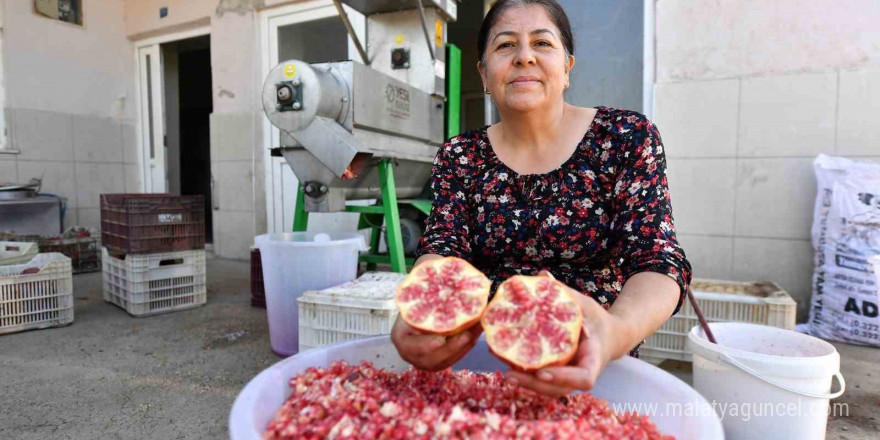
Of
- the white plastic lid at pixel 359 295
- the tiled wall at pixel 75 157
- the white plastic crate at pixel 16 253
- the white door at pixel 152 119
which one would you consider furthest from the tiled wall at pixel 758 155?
the tiled wall at pixel 75 157

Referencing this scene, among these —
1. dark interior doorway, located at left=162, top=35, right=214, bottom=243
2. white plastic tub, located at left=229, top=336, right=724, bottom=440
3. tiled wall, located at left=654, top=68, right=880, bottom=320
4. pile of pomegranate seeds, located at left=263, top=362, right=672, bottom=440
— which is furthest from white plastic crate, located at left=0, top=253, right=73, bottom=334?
dark interior doorway, located at left=162, top=35, right=214, bottom=243

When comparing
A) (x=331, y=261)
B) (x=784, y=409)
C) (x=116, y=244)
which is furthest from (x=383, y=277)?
(x=116, y=244)

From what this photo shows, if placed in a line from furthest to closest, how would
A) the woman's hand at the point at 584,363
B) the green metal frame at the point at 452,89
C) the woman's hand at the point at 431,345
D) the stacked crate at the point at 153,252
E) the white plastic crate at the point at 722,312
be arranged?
the green metal frame at the point at 452,89
the stacked crate at the point at 153,252
the white plastic crate at the point at 722,312
the woman's hand at the point at 431,345
the woman's hand at the point at 584,363

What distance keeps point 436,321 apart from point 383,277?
6.36ft

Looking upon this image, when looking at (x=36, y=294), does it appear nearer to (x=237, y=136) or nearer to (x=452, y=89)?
(x=237, y=136)

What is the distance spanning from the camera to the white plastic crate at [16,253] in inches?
129

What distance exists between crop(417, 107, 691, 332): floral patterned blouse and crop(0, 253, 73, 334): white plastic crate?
307cm

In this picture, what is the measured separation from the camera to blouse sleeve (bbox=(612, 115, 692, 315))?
114cm

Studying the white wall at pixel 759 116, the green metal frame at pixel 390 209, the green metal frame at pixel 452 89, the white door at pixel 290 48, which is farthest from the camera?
the white door at pixel 290 48

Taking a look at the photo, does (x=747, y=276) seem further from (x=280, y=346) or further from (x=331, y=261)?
(x=280, y=346)

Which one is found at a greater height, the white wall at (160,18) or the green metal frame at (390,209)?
the white wall at (160,18)

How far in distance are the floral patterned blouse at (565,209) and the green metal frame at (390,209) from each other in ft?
5.72

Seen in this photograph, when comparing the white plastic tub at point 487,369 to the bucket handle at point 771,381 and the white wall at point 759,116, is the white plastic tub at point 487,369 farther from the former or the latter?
the white wall at point 759,116

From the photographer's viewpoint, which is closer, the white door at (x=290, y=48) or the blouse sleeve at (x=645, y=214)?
the blouse sleeve at (x=645, y=214)
